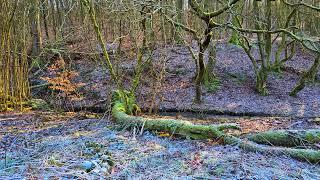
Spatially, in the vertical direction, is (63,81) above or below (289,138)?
above

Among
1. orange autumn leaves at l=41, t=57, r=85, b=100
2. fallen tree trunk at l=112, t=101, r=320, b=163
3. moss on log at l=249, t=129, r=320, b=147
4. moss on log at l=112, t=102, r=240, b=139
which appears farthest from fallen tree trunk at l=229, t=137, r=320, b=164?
orange autumn leaves at l=41, t=57, r=85, b=100

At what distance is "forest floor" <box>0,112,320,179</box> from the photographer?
10.6ft

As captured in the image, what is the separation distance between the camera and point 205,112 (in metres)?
10.1

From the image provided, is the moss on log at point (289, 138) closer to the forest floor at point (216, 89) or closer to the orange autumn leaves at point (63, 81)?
the forest floor at point (216, 89)

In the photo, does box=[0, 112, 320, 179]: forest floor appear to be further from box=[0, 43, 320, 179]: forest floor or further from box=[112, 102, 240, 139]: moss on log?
box=[112, 102, 240, 139]: moss on log

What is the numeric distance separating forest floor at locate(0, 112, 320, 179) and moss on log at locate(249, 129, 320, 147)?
472mm

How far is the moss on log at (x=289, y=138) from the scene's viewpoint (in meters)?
4.19

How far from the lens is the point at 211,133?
4.46 metres

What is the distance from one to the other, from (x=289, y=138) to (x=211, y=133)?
0.96 metres

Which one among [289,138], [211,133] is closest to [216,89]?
[211,133]

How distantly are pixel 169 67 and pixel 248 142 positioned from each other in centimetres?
917

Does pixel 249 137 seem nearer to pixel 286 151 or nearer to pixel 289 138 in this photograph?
pixel 289 138

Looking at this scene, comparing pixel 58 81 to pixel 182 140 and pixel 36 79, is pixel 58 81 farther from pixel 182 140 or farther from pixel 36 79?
pixel 182 140

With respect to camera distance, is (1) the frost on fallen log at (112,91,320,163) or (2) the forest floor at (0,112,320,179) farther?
(1) the frost on fallen log at (112,91,320,163)
